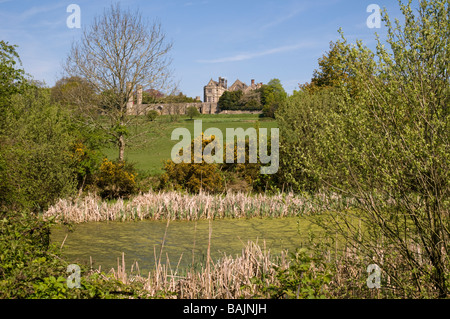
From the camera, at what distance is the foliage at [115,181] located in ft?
58.9

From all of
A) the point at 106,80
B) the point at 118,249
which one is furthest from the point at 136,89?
the point at 118,249

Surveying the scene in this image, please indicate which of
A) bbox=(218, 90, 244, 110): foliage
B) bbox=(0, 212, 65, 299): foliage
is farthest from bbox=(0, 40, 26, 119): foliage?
bbox=(218, 90, 244, 110): foliage

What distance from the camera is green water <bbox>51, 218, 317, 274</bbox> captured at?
31.8 feet

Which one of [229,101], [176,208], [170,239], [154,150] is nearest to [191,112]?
[229,101]

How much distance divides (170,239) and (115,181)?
284 inches

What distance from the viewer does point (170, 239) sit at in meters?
11.6

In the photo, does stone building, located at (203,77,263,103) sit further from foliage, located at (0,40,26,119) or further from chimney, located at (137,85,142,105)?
foliage, located at (0,40,26,119)

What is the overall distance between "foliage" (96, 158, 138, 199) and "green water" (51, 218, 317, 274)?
439cm

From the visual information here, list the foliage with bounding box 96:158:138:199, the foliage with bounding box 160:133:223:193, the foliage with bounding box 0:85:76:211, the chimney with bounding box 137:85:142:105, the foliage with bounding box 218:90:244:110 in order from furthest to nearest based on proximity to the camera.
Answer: the foliage with bounding box 218:90:244:110
the chimney with bounding box 137:85:142:105
the foliage with bounding box 160:133:223:193
the foliage with bounding box 96:158:138:199
the foliage with bounding box 0:85:76:211

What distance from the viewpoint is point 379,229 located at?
588 centimetres

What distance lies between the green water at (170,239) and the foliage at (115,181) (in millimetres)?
4389

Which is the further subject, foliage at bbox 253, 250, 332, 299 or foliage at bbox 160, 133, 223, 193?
foliage at bbox 160, 133, 223, 193

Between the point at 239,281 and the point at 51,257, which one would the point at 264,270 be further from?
the point at 51,257

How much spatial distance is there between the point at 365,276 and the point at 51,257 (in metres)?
4.05
